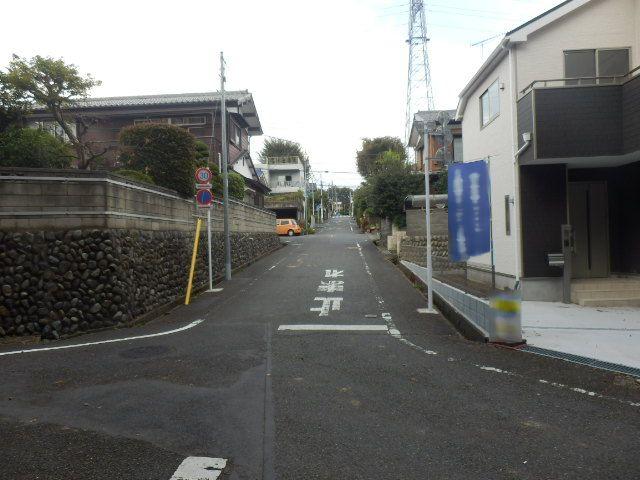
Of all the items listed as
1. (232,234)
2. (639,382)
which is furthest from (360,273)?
(639,382)

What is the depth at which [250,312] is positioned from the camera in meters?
10.4

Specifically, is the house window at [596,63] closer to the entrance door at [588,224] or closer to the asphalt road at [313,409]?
the entrance door at [588,224]

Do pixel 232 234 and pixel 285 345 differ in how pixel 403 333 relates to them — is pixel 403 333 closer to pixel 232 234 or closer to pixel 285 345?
pixel 285 345

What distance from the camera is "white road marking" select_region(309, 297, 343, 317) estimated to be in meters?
10.2

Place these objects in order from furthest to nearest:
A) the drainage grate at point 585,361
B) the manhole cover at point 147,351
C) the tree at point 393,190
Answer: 1. the tree at point 393,190
2. the manhole cover at point 147,351
3. the drainage grate at point 585,361

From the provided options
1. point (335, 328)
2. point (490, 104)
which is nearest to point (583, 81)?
point (490, 104)

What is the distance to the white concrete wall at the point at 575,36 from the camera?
11.4 m

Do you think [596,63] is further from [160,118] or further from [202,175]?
[160,118]

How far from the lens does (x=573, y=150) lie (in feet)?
34.0

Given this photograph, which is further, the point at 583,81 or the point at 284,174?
the point at 284,174

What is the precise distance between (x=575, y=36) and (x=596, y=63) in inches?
31.8

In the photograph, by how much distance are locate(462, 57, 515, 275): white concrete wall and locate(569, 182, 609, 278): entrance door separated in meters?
1.54

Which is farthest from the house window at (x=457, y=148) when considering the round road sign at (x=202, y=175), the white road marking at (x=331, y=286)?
the round road sign at (x=202, y=175)

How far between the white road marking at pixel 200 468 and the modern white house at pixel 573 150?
9.28 m
